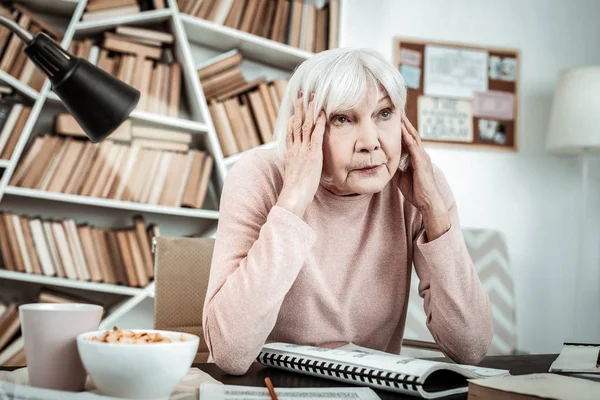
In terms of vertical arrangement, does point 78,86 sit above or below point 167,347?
above

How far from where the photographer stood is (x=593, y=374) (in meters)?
0.89

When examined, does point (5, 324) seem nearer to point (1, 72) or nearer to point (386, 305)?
point (1, 72)

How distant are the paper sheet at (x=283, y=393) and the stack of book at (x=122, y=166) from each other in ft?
6.01

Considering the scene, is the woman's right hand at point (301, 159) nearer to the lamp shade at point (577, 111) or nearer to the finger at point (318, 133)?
the finger at point (318, 133)

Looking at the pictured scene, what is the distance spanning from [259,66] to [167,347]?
2410mm

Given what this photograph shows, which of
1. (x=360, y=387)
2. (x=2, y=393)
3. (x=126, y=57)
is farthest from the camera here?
(x=126, y=57)

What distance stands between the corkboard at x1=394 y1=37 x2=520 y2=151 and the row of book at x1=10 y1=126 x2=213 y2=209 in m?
1.19

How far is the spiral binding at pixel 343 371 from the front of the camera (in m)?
0.78

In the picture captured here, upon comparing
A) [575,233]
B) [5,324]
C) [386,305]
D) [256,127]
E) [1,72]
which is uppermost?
[1,72]

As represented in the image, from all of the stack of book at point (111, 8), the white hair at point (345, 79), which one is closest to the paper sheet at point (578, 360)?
the white hair at point (345, 79)

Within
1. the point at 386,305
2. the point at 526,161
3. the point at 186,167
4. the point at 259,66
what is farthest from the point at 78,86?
the point at 526,161

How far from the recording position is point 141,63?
2.54 meters

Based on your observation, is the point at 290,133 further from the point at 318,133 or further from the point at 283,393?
the point at 283,393

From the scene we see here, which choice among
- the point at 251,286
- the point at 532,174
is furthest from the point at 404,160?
the point at 532,174
